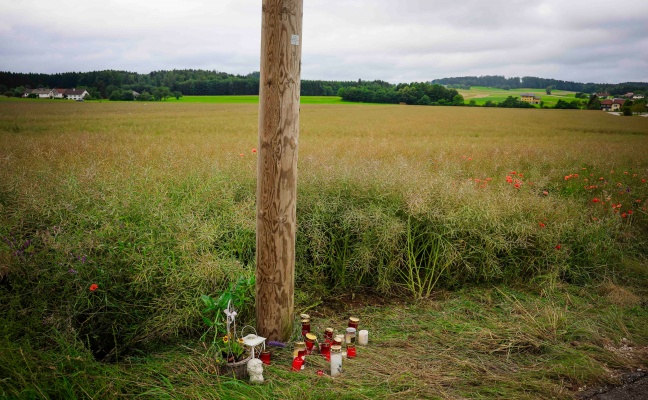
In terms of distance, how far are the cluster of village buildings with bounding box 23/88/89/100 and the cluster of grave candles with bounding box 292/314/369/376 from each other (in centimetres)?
637

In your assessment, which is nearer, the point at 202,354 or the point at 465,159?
the point at 202,354

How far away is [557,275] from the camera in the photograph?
422cm

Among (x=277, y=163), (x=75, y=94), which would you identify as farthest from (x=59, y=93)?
(x=277, y=163)

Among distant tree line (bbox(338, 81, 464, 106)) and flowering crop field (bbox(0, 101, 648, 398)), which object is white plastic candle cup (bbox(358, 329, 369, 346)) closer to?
flowering crop field (bbox(0, 101, 648, 398))

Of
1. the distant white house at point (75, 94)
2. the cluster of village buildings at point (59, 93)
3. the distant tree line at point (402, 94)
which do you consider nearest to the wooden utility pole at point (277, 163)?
the cluster of village buildings at point (59, 93)

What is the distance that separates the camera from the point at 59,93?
7332 mm

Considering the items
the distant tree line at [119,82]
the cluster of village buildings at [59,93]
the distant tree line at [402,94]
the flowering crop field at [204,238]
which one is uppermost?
the distant tree line at [402,94]

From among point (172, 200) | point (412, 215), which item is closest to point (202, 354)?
point (172, 200)

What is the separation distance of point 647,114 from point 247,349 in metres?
10.6

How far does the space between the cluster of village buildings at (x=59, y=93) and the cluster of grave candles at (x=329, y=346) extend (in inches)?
251

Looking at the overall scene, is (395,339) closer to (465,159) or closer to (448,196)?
(448,196)

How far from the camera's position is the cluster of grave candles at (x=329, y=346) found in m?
2.57

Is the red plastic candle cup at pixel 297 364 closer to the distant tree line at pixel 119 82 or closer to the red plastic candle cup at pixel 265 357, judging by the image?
the red plastic candle cup at pixel 265 357

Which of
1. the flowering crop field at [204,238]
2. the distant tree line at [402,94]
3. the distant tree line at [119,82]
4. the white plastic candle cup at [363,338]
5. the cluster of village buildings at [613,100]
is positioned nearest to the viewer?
the flowering crop field at [204,238]
